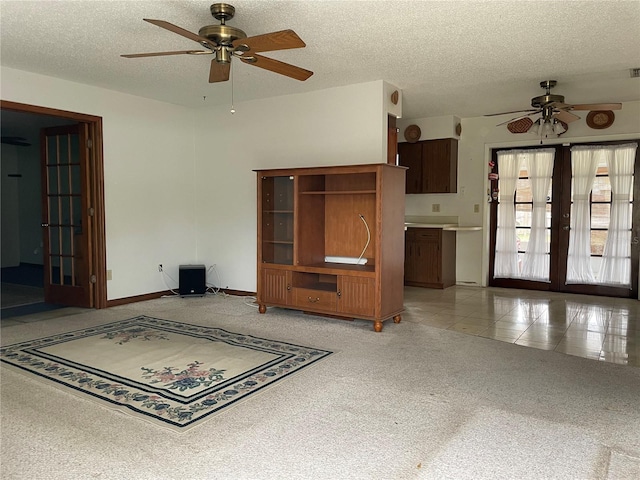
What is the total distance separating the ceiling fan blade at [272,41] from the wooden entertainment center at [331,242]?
1700mm

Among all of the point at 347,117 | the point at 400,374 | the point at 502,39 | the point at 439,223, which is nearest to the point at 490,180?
the point at 439,223

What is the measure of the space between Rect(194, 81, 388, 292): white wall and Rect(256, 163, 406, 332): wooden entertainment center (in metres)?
0.46

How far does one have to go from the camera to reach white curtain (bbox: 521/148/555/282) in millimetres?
6797

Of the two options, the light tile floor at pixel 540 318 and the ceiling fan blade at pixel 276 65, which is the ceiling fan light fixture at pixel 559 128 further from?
the ceiling fan blade at pixel 276 65

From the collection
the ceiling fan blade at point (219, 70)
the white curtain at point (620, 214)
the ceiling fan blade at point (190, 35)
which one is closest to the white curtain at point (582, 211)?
the white curtain at point (620, 214)

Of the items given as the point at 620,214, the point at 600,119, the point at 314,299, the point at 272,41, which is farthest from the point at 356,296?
the point at 600,119

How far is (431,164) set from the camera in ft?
24.0

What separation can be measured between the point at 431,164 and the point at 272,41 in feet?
15.6

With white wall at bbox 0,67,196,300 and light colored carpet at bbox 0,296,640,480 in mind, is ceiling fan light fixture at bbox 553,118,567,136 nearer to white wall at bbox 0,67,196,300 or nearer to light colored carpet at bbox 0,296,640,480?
light colored carpet at bbox 0,296,640,480

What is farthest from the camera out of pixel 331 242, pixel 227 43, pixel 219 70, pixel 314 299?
pixel 331 242

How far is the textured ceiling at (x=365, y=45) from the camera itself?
10.6 feet

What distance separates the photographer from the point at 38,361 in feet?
11.9

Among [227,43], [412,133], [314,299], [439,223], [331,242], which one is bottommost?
[314,299]

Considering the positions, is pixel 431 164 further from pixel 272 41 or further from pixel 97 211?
pixel 272 41
